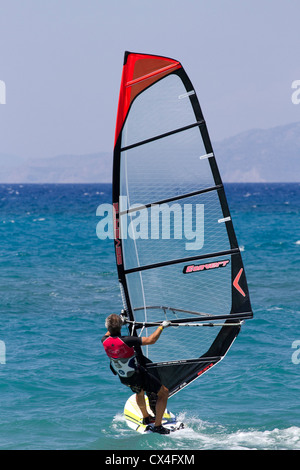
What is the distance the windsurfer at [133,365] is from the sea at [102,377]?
374mm

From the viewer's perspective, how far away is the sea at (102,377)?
829 centimetres

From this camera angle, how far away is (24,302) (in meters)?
16.9

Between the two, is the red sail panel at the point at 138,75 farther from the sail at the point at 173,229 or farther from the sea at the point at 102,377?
the sea at the point at 102,377

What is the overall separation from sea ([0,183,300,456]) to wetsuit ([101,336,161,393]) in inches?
27.1

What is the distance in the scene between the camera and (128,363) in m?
7.54

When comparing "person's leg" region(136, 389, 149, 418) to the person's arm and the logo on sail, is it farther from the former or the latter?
the logo on sail

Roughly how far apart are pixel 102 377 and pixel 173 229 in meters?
3.87

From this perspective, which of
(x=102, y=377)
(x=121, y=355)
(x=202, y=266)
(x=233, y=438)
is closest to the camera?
(x=121, y=355)

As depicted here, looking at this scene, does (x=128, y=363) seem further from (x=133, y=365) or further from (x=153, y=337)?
(x=153, y=337)

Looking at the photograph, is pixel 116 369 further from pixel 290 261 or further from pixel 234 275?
pixel 290 261

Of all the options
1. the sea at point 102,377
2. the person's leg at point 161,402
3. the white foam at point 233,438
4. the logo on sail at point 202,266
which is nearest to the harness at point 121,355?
the person's leg at point 161,402

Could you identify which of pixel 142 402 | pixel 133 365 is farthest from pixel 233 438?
pixel 133 365
